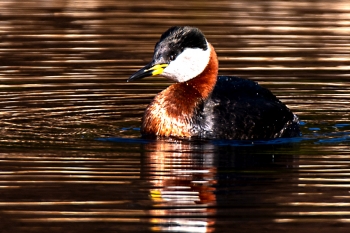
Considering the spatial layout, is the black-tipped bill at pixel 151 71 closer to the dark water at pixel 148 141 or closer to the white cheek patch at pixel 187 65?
the white cheek patch at pixel 187 65

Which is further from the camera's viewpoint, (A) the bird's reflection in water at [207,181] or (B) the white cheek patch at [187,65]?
(B) the white cheek patch at [187,65]

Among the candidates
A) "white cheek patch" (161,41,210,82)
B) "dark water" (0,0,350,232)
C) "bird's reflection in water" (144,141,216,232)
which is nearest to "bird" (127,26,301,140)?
"white cheek patch" (161,41,210,82)

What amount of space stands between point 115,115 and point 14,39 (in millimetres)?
6951

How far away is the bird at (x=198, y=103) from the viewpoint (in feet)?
42.4

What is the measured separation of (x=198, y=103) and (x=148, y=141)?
0.80 meters

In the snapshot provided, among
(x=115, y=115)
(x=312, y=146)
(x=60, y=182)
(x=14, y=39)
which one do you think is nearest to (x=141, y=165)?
(x=60, y=182)

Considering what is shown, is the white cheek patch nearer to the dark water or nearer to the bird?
the bird

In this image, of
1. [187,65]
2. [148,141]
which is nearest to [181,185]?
[148,141]

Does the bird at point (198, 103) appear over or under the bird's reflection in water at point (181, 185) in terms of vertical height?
over

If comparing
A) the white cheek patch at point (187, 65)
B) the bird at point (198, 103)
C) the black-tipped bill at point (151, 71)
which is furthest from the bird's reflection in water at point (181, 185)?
the white cheek patch at point (187, 65)

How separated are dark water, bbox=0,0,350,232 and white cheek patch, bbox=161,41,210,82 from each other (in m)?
A: 0.91

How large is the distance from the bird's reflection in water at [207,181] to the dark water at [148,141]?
0.01 meters

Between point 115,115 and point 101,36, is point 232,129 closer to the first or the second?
point 115,115

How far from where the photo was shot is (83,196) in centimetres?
1011
